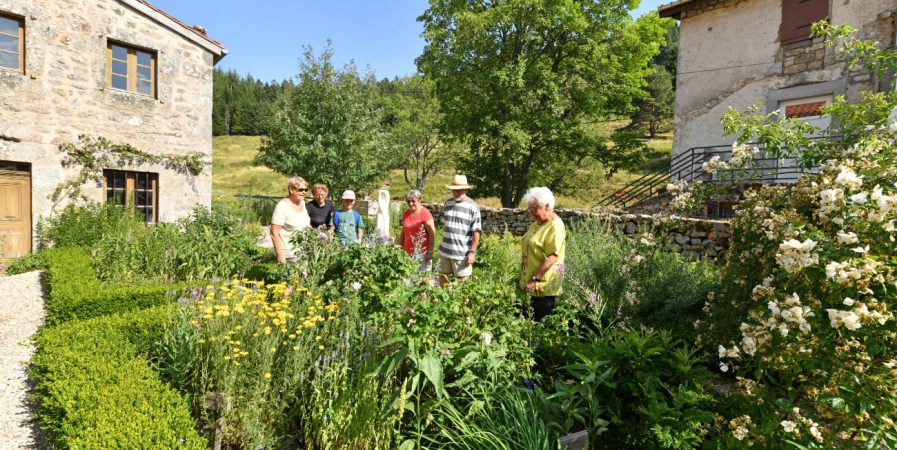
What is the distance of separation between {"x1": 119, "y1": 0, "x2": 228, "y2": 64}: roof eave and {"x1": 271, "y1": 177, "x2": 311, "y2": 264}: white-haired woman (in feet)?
25.7

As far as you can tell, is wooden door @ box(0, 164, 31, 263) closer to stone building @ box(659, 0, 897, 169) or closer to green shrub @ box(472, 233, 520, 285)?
green shrub @ box(472, 233, 520, 285)

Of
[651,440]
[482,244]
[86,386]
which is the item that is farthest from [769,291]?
[482,244]

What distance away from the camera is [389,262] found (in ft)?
12.2

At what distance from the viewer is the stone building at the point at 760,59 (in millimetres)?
10867

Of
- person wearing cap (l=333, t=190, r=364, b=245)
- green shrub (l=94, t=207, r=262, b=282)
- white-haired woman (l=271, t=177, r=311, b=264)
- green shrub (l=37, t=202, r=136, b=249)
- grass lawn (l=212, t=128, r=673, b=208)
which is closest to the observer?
white-haired woman (l=271, t=177, r=311, b=264)

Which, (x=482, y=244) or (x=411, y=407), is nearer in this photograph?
(x=411, y=407)

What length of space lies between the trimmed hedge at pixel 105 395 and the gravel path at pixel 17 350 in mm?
126

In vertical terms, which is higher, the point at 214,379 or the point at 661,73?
the point at 661,73

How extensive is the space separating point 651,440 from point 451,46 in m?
16.0

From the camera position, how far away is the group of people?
13.2 feet

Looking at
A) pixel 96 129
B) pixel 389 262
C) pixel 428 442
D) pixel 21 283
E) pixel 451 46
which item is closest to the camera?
pixel 428 442

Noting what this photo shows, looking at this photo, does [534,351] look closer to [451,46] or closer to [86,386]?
[86,386]

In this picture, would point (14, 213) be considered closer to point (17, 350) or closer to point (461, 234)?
point (17, 350)

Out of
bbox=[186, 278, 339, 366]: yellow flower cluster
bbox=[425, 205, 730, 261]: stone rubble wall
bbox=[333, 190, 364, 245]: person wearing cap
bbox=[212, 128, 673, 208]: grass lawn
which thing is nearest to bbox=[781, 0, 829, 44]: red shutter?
bbox=[425, 205, 730, 261]: stone rubble wall
